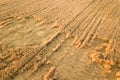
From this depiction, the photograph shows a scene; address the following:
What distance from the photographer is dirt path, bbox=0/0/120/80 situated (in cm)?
362

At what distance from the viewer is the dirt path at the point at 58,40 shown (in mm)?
3615

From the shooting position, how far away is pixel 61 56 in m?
4.04

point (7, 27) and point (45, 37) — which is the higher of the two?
point (7, 27)

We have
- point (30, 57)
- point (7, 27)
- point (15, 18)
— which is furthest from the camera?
point (15, 18)

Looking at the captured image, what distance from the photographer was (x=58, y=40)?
455 cm

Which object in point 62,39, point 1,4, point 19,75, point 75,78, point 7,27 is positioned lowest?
point 75,78

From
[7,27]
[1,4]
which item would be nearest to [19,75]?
[7,27]

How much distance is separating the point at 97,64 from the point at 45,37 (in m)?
1.40

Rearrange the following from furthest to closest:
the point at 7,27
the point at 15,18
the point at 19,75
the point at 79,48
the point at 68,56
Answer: the point at 15,18 → the point at 7,27 → the point at 79,48 → the point at 68,56 → the point at 19,75

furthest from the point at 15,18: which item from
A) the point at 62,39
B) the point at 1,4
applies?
the point at 62,39

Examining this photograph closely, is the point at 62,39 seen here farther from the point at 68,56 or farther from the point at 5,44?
the point at 5,44

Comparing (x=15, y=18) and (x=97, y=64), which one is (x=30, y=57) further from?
(x=15, y=18)

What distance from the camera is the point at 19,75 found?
340 centimetres

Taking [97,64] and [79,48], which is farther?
[79,48]
